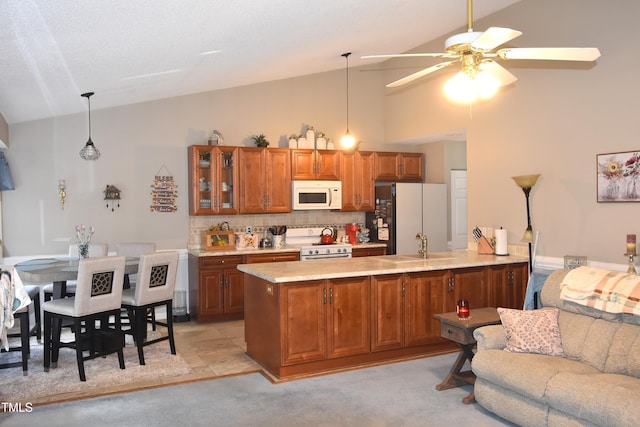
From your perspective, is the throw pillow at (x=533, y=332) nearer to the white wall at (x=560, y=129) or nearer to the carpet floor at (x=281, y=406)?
the carpet floor at (x=281, y=406)

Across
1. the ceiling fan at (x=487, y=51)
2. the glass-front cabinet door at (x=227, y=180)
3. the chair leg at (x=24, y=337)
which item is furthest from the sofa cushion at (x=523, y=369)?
the glass-front cabinet door at (x=227, y=180)

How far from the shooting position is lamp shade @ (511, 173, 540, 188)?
17.7 feet

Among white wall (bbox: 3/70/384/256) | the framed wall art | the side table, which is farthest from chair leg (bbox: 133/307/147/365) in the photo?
the framed wall art

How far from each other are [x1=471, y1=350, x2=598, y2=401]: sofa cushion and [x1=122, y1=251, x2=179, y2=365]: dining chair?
9.57 feet

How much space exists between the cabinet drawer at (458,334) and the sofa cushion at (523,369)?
0.26 m

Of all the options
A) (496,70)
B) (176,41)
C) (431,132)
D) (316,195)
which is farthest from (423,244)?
(176,41)

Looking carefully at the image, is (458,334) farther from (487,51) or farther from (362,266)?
(487,51)

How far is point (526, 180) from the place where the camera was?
5441mm

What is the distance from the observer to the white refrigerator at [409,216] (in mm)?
7418

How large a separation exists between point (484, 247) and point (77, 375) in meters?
4.23

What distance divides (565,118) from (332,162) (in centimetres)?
318

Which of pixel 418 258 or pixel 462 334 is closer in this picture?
pixel 462 334

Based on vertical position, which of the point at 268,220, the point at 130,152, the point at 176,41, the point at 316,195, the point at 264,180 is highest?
the point at 176,41

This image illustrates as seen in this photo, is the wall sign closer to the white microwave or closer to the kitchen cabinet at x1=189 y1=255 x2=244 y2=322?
the kitchen cabinet at x1=189 y1=255 x2=244 y2=322
